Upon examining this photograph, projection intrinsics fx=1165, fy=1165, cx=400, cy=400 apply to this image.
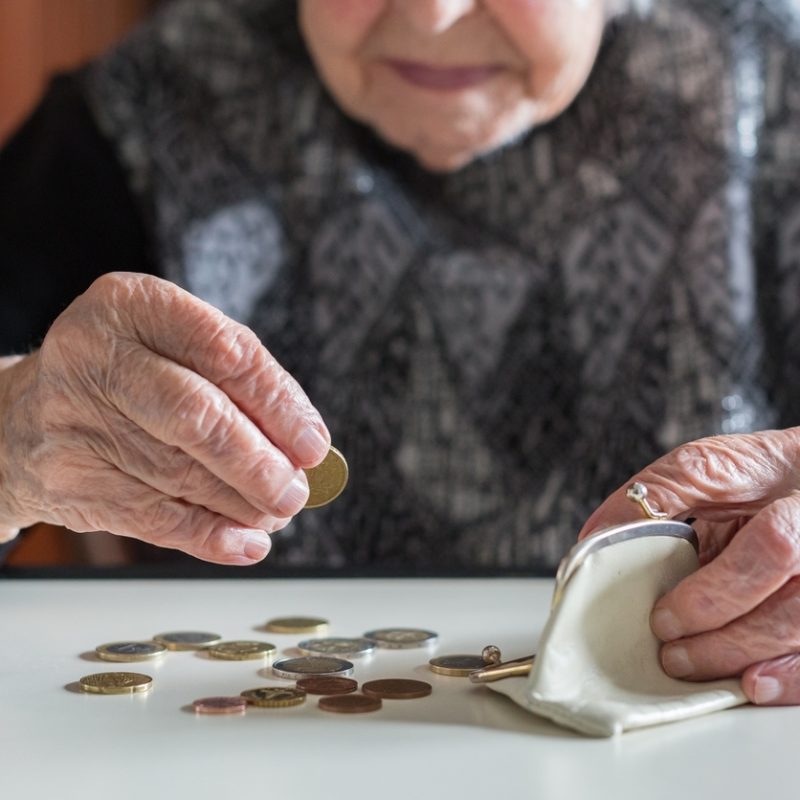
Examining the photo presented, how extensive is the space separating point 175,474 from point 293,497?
82 millimetres

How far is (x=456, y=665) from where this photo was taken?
2.50ft

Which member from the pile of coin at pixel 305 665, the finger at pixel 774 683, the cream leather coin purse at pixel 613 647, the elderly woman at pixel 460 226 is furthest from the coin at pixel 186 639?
the elderly woman at pixel 460 226

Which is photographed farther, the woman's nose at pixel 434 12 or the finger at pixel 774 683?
the woman's nose at pixel 434 12

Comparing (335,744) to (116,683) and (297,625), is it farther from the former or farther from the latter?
(297,625)

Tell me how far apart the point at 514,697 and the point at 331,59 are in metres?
1.06

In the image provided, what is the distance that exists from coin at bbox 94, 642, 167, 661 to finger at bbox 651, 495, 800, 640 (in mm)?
336

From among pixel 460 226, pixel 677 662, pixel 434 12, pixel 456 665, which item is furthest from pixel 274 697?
pixel 460 226

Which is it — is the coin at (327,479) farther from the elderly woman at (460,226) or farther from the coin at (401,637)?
the elderly woman at (460,226)

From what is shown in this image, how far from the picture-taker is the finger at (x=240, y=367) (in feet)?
2.31

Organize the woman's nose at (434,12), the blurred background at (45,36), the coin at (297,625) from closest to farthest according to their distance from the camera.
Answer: the coin at (297,625) → the woman's nose at (434,12) → the blurred background at (45,36)

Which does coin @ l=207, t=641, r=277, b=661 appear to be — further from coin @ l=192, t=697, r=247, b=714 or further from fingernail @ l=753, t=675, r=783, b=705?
fingernail @ l=753, t=675, r=783, b=705

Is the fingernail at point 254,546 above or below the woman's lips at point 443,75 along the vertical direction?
below

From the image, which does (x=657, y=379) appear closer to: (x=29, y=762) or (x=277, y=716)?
(x=277, y=716)

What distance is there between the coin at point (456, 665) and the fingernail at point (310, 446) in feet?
0.54
